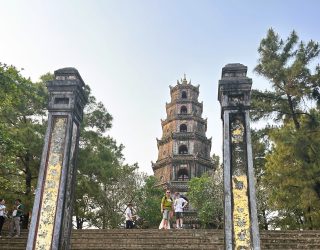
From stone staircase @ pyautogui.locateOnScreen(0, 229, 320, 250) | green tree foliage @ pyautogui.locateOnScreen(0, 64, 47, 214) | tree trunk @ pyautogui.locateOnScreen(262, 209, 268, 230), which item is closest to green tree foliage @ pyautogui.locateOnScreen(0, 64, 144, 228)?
green tree foliage @ pyautogui.locateOnScreen(0, 64, 47, 214)

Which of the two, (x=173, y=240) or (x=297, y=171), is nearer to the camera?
(x=173, y=240)

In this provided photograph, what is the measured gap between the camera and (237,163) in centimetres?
622

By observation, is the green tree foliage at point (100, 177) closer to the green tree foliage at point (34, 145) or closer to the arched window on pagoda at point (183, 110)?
the green tree foliage at point (34, 145)

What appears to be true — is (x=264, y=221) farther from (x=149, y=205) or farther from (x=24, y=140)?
(x=24, y=140)

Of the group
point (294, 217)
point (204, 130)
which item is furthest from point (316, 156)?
point (204, 130)

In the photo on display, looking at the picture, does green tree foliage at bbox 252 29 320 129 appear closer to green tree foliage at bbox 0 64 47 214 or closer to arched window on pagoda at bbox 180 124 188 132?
green tree foliage at bbox 0 64 47 214

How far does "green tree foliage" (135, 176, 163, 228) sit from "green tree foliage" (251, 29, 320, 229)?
32.4 feet

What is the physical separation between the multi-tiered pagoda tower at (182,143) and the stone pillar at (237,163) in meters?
20.3

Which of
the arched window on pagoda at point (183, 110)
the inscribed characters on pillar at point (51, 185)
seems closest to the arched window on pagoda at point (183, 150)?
the arched window on pagoda at point (183, 110)

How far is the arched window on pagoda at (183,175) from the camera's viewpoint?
27.6 metres

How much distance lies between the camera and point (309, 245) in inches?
330

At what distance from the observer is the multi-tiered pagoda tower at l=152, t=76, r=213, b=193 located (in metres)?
27.2

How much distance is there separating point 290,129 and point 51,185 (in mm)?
9845

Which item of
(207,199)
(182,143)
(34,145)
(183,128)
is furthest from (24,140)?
(183,128)
